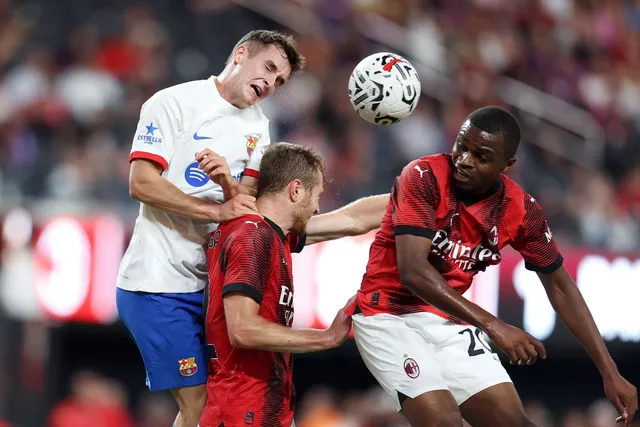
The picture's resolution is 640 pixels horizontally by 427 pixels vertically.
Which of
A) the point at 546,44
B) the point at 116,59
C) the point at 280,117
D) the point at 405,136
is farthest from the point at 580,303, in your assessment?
the point at 546,44

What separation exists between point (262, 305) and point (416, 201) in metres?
0.87

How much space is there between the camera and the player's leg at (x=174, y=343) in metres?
5.01

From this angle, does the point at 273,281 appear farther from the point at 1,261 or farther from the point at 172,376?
the point at 1,261

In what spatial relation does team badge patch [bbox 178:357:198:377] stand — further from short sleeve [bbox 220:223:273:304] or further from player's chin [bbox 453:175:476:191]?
player's chin [bbox 453:175:476:191]

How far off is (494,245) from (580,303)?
21.4 inches

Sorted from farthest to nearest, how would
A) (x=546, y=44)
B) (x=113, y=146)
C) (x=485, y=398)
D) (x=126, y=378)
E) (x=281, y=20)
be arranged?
(x=546, y=44)
(x=281, y=20)
(x=126, y=378)
(x=113, y=146)
(x=485, y=398)

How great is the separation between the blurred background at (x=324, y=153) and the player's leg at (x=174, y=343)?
104 inches

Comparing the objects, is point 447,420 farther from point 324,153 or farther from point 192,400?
point 324,153

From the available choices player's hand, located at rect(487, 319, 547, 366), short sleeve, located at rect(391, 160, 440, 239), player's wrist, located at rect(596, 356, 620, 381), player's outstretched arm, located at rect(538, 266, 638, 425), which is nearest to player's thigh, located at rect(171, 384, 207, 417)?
short sleeve, located at rect(391, 160, 440, 239)

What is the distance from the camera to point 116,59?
1138cm

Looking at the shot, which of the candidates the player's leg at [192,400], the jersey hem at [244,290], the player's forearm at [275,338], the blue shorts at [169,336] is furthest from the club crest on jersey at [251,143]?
the player's leg at [192,400]

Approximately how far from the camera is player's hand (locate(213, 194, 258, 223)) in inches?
188

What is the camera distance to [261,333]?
4406mm

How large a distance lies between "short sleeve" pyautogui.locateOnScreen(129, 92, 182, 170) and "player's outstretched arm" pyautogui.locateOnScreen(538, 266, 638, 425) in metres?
1.97
